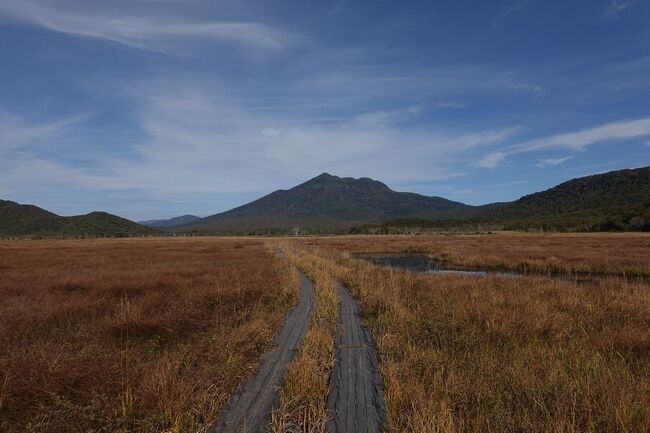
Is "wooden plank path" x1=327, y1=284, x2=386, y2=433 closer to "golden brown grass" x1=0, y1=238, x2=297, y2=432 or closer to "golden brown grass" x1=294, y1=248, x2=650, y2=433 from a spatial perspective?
"golden brown grass" x1=294, y1=248, x2=650, y2=433

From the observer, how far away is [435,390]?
600 cm

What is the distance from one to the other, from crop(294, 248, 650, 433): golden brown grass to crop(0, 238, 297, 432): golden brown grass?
2.77 meters

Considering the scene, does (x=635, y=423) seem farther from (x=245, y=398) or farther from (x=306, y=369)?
(x=245, y=398)

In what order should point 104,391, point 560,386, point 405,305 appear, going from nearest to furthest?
point 104,391 < point 560,386 < point 405,305

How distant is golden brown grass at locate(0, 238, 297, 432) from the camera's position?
518cm

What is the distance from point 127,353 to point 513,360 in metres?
7.49

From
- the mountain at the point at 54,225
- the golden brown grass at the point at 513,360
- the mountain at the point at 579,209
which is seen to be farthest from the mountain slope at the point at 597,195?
the mountain at the point at 54,225

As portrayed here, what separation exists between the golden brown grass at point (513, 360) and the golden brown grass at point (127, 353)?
9.10 ft

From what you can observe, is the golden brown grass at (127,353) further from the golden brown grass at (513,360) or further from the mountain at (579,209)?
the mountain at (579,209)

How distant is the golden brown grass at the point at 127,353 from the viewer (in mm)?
5176

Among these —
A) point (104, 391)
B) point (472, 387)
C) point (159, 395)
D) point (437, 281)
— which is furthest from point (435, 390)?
point (437, 281)

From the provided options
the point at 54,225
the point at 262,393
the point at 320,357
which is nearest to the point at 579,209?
the point at 320,357

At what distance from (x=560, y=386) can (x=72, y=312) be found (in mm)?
12272

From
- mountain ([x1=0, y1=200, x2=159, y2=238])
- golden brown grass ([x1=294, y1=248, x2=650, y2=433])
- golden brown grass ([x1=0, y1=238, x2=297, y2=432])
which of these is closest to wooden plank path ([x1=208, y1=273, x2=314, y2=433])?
golden brown grass ([x1=0, y1=238, x2=297, y2=432])
